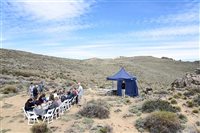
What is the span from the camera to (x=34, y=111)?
1856 cm

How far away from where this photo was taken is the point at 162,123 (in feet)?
62.0

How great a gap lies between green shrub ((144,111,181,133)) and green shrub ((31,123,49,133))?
236 inches

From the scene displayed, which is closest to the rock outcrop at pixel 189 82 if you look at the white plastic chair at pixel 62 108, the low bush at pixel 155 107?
the low bush at pixel 155 107

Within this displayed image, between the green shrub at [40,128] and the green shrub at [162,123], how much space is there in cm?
600

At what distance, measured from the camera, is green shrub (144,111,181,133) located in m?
18.6

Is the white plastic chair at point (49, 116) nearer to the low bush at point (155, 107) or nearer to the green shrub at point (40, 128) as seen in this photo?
the green shrub at point (40, 128)

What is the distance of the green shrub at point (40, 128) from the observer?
16438mm

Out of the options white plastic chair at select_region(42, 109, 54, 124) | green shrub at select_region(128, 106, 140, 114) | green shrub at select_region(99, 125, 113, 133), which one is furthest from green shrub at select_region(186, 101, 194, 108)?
white plastic chair at select_region(42, 109, 54, 124)

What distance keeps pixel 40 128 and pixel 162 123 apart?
6976mm

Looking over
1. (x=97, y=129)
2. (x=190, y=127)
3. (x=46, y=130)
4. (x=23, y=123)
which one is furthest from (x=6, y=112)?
(x=190, y=127)

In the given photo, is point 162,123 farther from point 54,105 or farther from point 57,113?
point 54,105

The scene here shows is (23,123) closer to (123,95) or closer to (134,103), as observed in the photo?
(134,103)

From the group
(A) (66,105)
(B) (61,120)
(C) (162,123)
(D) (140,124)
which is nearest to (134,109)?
(D) (140,124)

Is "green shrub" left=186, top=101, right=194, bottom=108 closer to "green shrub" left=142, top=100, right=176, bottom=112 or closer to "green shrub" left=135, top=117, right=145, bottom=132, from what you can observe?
"green shrub" left=142, top=100, right=176, bottom=112
